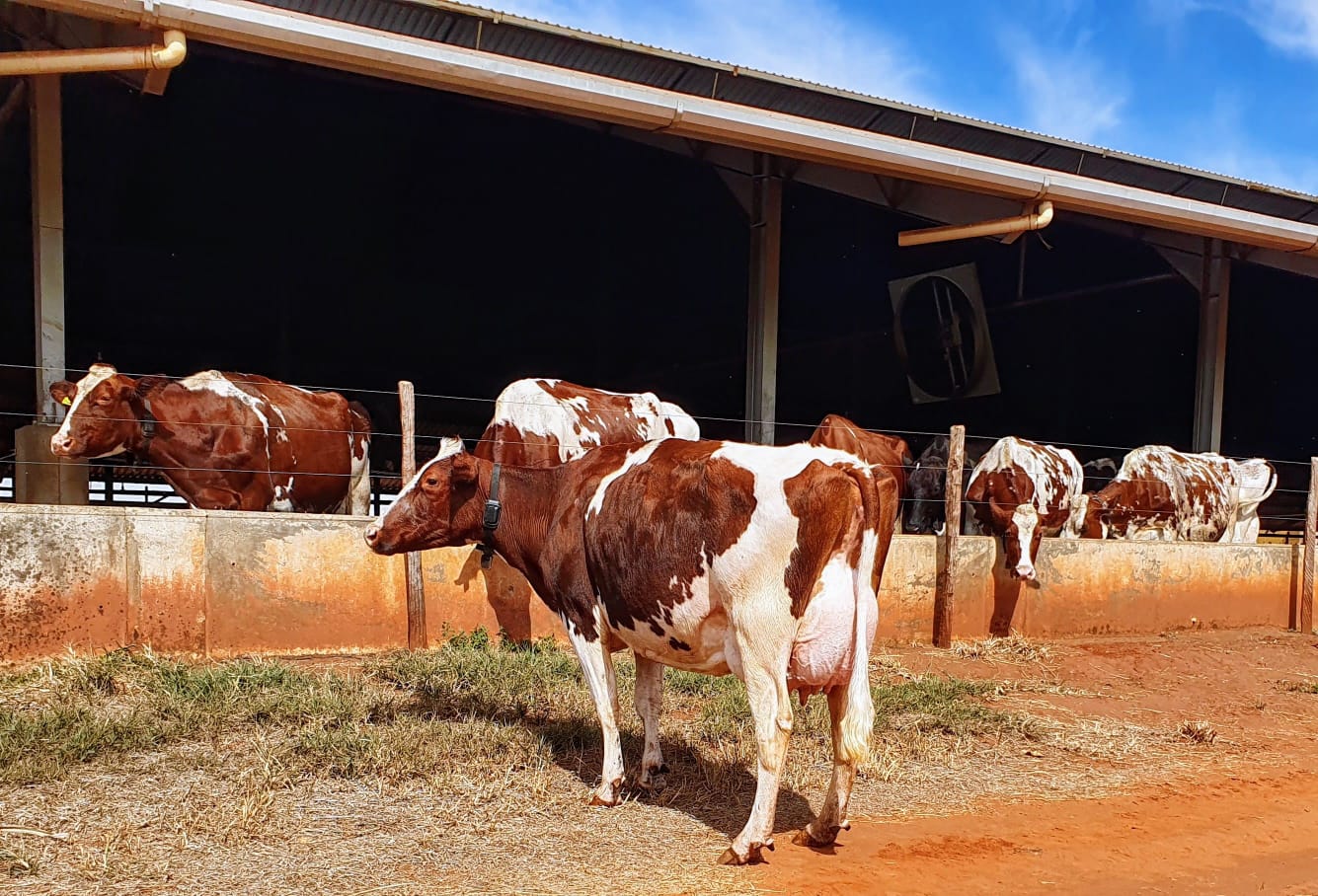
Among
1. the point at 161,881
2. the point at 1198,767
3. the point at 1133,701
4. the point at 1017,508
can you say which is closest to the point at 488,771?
→ the point at 161,881

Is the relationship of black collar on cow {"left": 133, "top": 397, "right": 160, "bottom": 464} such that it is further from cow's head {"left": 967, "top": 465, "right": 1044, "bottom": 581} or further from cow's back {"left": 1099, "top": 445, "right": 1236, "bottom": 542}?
cow's back {"left": 1099, "top": 445, "right": 1236, "bottom": 542}

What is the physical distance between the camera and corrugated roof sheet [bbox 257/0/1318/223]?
30.4ft

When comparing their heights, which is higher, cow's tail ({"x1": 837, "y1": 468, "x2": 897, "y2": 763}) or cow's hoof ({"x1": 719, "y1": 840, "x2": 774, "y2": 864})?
cow's tail ({"x1": 837, "y1": 468, "x2": 897, "y2": 763})

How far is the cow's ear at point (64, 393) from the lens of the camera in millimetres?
7680

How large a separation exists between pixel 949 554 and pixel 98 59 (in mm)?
8286

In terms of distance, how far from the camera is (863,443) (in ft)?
36.2

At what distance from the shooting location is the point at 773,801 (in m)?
4.04

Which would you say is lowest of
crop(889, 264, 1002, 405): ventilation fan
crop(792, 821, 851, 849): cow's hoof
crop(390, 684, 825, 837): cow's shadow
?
crop(390, 684, 825, 837): cow's shadow

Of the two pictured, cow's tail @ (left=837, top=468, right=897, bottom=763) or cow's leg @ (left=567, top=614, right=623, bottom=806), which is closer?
cow's tail @ (left=837, top=468, right=897, bottom=763)

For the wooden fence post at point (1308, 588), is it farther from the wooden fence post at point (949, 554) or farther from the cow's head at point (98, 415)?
the cow's head at point (98, 415)

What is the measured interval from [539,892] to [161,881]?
54.7 inches

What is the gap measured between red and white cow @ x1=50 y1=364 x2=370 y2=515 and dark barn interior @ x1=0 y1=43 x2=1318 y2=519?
15.6 ft

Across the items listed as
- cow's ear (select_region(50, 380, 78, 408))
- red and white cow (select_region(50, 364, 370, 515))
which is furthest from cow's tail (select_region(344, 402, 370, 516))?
cow's ear (select_region(50, 380, 78, 408))

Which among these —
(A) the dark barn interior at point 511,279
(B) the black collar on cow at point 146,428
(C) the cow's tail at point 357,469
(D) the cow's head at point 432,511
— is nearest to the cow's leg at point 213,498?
(B) the black collar on cow at point 146,428
